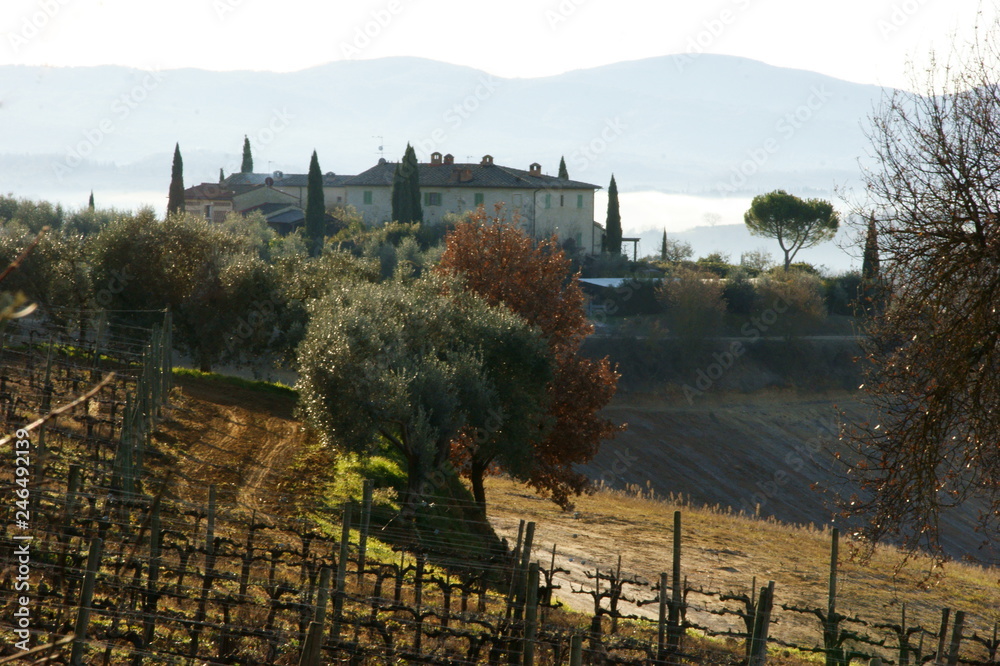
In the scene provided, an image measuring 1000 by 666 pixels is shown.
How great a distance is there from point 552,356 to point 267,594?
13.2 metres

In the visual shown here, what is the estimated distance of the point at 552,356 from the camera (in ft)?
81.8

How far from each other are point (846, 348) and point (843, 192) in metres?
54.0

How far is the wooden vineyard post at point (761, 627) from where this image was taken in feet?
37.1

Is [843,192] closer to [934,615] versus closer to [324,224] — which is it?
[934,615]

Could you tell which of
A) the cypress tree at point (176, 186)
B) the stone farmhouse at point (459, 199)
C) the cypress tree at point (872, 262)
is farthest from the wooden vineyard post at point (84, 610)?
the stone farmhouse at point (459, 199)

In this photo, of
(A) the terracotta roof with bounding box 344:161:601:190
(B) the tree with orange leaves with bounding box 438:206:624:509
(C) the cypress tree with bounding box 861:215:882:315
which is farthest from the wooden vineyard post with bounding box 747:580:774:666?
(A) the terracotta roof with bounding box 344:161:601:190

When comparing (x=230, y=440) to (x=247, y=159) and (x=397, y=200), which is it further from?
(x=247, y=159)

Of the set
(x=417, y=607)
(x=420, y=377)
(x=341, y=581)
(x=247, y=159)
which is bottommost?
(x=417, y=607)

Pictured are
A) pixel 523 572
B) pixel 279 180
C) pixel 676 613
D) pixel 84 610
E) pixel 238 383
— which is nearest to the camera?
pixel 84 610

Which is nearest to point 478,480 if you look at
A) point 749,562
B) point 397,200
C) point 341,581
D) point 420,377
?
point 420,377

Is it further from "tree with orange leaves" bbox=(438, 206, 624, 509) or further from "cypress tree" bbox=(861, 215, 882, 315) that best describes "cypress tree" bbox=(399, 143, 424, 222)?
"cypress tree" bbox=(861, 215, 882, 315)

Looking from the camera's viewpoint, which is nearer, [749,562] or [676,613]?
[676,613]

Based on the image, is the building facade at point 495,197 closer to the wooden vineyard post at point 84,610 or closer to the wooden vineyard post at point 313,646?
the wooden vineyard post at point 313,646

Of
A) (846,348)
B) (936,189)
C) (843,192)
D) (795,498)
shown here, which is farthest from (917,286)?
(846,348)
